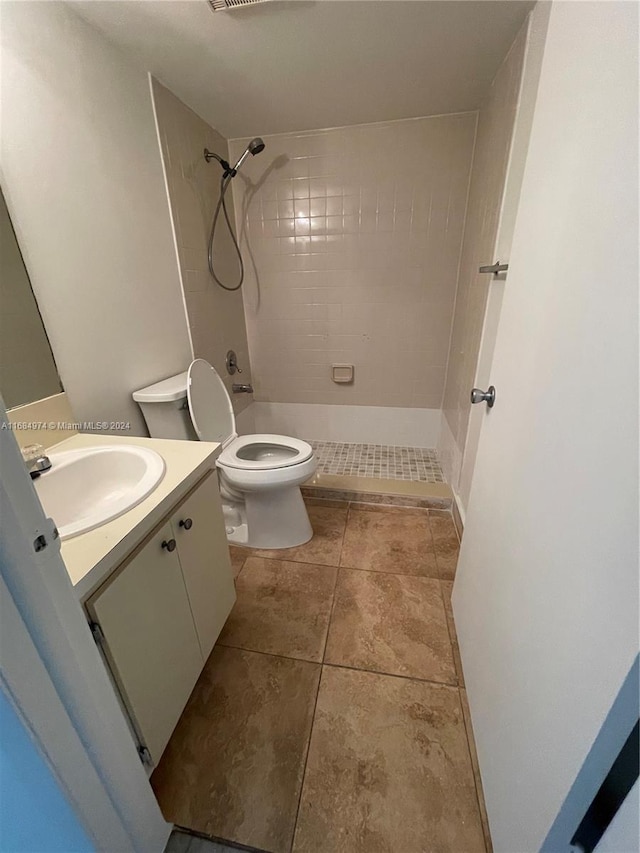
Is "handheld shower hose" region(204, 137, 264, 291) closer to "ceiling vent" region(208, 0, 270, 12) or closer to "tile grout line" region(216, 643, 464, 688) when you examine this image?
"ceiling vent" region(208, 0, 270, 12)

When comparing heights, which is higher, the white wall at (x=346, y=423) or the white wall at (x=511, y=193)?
the white wall at (x=511, y=193)

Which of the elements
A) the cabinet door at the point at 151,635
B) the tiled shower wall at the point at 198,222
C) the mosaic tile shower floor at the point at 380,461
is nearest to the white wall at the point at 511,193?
the mosaic tile shower floor at the point at 380,461

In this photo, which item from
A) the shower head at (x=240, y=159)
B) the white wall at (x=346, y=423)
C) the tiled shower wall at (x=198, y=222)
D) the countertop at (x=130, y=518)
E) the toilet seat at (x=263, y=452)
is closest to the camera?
the countertop at (x=130, y=518)

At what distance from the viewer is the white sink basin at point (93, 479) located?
31.9 inches

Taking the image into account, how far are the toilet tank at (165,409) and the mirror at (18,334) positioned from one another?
0.38 m

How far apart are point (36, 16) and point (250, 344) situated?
173 cm

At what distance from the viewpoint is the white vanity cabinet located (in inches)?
24.9

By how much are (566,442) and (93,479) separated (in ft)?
3.70

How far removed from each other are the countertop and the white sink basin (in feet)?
0.11

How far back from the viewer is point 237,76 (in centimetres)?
145

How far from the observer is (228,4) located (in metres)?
1.07

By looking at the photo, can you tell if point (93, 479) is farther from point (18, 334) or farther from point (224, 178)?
point (224, 178)

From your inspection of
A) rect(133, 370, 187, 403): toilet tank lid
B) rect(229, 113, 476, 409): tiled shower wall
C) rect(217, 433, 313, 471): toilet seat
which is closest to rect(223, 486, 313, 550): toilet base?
rect(217, 433, 313, 471): toilet seat

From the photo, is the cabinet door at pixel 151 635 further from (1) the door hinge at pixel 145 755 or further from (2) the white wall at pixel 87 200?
(2) the white wall at pixel 87 200
